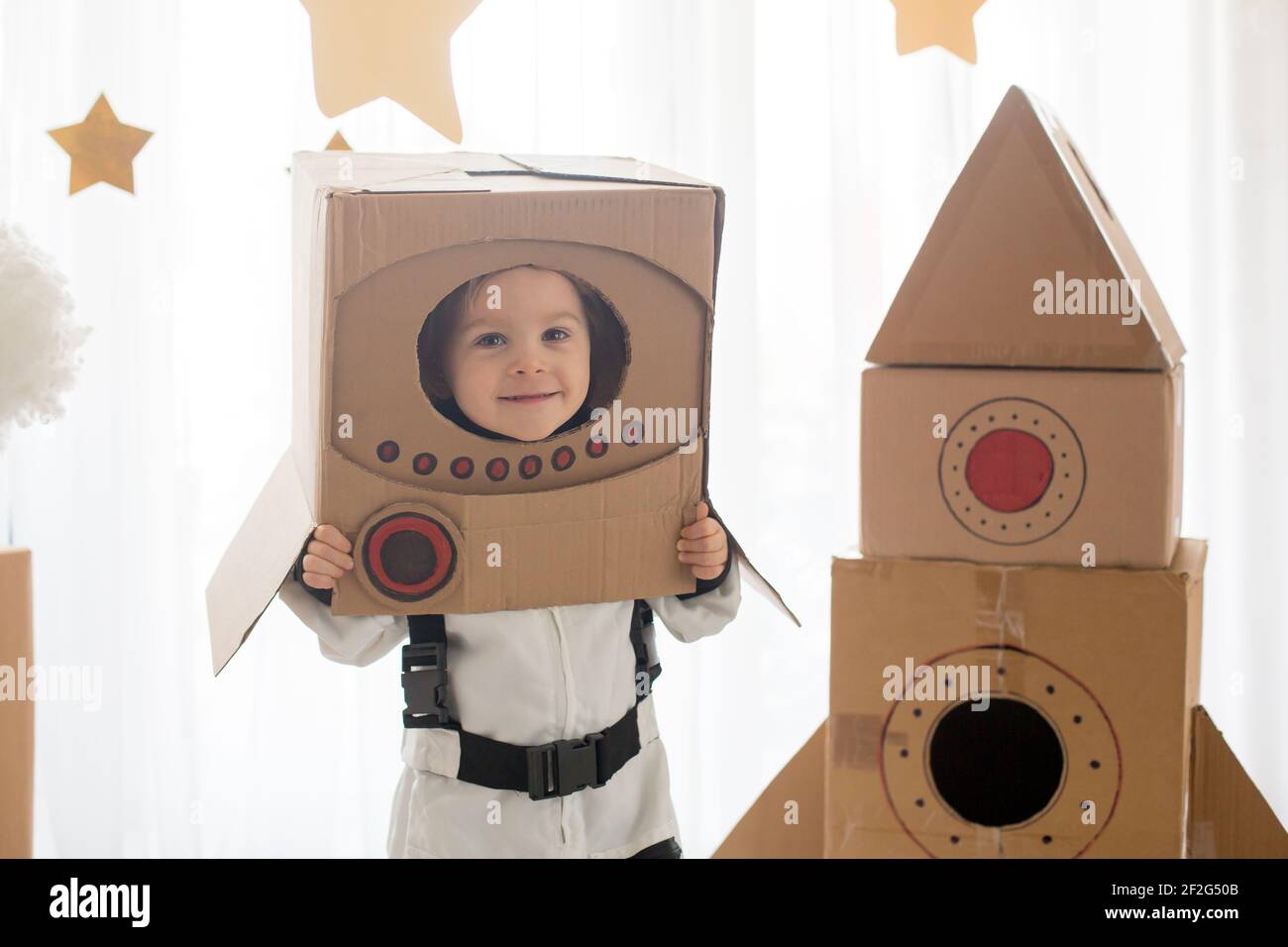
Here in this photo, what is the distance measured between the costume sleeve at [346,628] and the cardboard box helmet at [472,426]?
0.04 metres

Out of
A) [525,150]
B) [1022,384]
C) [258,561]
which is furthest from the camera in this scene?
[525,150]

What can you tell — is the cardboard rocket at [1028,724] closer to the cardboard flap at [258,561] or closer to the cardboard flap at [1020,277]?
the cardboard flap at [1020,277]

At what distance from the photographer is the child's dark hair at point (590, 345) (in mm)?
959

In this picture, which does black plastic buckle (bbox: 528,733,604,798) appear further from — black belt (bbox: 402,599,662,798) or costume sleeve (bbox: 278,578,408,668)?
costume sleeve (bbox: 278,578,408,668)

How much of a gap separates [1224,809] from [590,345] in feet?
2.01

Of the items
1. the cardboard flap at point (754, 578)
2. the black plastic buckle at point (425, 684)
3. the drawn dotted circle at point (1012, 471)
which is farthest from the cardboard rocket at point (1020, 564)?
the black plastic buckle at point (425, 684)

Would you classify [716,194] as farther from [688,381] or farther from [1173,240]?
[1173,240]

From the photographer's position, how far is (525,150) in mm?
1605

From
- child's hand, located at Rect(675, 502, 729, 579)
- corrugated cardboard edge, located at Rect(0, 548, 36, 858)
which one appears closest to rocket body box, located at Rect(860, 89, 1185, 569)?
child's hand, located at Rect(675, 502, 729, 579)

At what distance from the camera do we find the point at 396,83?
147 centimetres

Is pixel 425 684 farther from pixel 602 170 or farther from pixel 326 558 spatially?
pixel 602 170

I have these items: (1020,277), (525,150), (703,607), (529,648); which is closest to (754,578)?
(703,607)

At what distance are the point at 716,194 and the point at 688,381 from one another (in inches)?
5.7

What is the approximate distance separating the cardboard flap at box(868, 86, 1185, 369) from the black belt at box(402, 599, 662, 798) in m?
0.40
